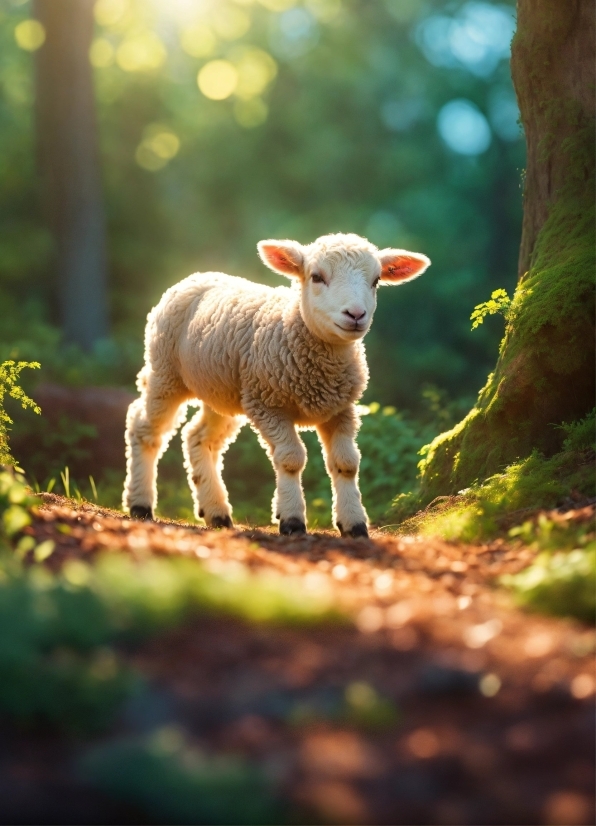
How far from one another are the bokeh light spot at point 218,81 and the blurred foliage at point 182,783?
27.5 m

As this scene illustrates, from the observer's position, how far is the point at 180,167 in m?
25.3

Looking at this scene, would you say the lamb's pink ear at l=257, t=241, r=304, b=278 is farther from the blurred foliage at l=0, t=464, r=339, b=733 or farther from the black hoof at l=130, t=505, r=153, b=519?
the blurred foliage at l=0, t=464, r=339, b=733

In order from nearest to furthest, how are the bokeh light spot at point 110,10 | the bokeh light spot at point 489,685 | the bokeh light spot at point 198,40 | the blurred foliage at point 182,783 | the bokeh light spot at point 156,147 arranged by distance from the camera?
the blurred foliage at point 182,783
the bokeh light spot at point 489,685
the bokeh light spot at point 156,147
the bokeh light spot at point 110,10
the bokeh light spot at point 198,40

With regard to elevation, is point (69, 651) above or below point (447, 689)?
above

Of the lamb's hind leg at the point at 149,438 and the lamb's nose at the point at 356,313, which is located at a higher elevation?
the lamb's nose at the point at 356,313

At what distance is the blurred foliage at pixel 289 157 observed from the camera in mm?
19656

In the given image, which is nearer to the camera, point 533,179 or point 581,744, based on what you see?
point 581,744

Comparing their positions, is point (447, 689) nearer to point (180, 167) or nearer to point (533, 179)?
point (533, 179)

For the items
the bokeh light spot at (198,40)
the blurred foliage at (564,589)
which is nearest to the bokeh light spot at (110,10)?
the bokeh light spot at (198,40)

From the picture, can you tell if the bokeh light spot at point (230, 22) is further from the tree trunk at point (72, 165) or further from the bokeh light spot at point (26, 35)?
the tree trunk at point (72, 165)

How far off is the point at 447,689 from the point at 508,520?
2.81 meters

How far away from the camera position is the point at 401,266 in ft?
22.9

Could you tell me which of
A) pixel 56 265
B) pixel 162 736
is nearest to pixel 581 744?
pixel 162 736

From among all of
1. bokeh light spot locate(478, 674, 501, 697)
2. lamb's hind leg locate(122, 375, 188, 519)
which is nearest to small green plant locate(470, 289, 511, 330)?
lamb's hind leg locate(122, 375, 188, 519)
